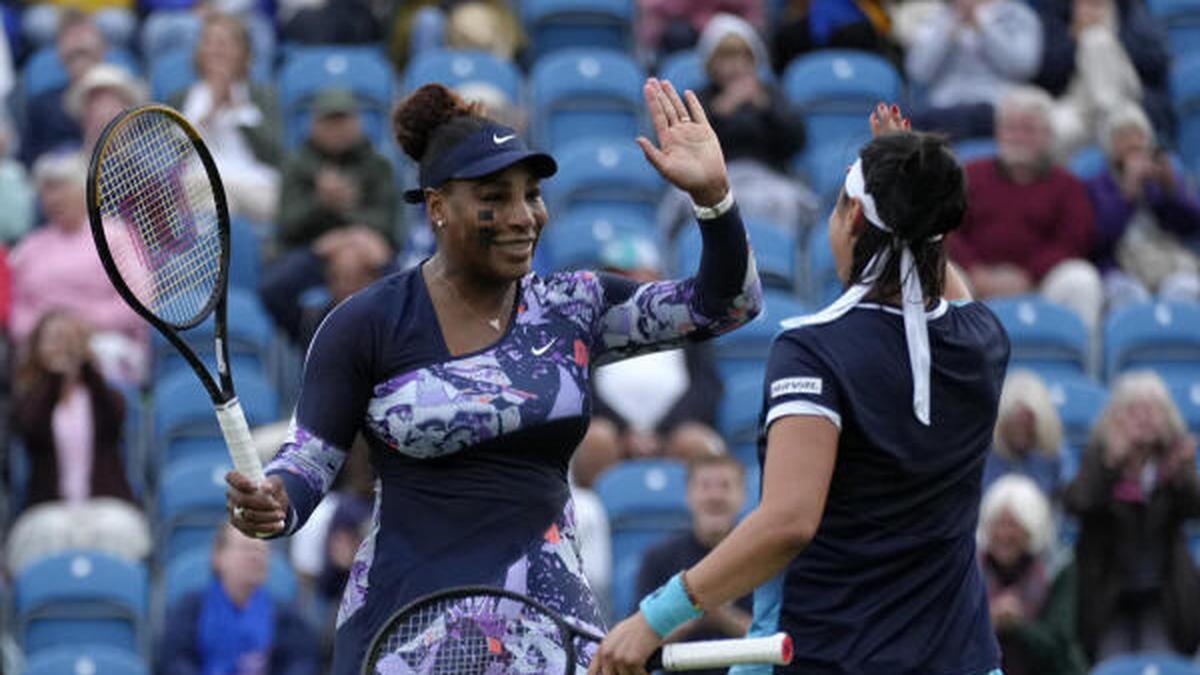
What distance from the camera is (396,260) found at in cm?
1046

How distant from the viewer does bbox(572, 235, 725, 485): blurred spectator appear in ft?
32.5

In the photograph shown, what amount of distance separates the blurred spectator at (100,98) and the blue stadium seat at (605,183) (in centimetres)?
189

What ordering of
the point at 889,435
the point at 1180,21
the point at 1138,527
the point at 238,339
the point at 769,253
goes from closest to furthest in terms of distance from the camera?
1. the point at 889,435
2. the point at 1138,527
3. the point at 238,339
4. the point at 769,253
5. the point at 1180,21

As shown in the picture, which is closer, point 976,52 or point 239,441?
point 239,441

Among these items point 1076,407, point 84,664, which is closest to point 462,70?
point 1076,407

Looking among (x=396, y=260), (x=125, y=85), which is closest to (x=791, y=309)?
(x=396, y=260)

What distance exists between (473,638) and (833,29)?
8.18m

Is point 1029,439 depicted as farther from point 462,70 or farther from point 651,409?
point 462,70

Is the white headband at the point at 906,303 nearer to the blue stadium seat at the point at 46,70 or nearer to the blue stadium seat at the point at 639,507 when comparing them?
the blue stadium seat at the point at 639,507

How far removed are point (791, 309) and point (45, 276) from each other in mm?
2991

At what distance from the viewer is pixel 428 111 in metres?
4.96

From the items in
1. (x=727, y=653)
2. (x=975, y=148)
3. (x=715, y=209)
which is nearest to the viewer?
(x=727, y=653)

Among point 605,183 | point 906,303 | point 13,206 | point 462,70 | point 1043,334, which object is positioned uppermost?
point 906,303

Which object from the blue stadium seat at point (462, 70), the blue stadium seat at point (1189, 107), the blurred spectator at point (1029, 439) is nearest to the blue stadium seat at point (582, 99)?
the blue stadium seat at point (462, 70)
